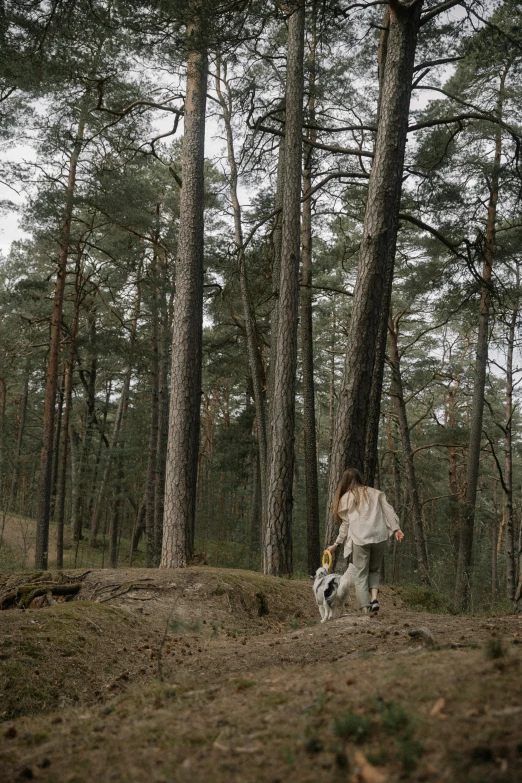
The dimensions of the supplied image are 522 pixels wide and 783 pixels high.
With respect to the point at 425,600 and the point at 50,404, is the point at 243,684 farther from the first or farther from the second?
the point at 50,404

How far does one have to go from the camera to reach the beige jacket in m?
7.06

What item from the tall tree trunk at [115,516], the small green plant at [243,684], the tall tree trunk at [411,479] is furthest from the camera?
the tall tree trunk at [115,516]

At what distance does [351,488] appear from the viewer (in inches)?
290

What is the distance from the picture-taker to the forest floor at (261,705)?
2.27 metres

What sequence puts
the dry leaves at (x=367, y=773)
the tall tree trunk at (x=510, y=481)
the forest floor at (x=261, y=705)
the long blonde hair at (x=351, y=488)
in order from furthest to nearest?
1. the tall tree trunk at (x=510, y=481)
2. the long blonde hair at (x=351, y=488)
3. the forest floor at (x=261, y=705)
4. the dry leaves at (x=367, y=773)

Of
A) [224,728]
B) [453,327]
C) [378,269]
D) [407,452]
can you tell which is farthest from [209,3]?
[453,327]

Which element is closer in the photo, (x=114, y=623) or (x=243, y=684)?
(x=243, y=684)

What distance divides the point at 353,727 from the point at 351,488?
498cm

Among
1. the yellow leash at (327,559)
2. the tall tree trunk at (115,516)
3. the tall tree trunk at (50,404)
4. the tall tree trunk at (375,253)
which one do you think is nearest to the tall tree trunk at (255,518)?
the tall tree trunk at (115,516)

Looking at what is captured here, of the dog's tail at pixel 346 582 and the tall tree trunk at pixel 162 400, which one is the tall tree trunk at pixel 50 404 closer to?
the tall tree trunk at pixel 162 400

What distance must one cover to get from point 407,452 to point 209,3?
1413cm

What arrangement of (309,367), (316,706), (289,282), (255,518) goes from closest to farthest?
(316,706) < (289,282) < (309,367) < (255,518)

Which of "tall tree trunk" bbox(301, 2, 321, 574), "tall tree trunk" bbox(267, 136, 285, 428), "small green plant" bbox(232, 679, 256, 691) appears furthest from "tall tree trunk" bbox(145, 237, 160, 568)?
"small green plant" bbox(232, 679, 256, 691)

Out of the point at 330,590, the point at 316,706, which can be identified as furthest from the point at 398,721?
the point at 330,590
